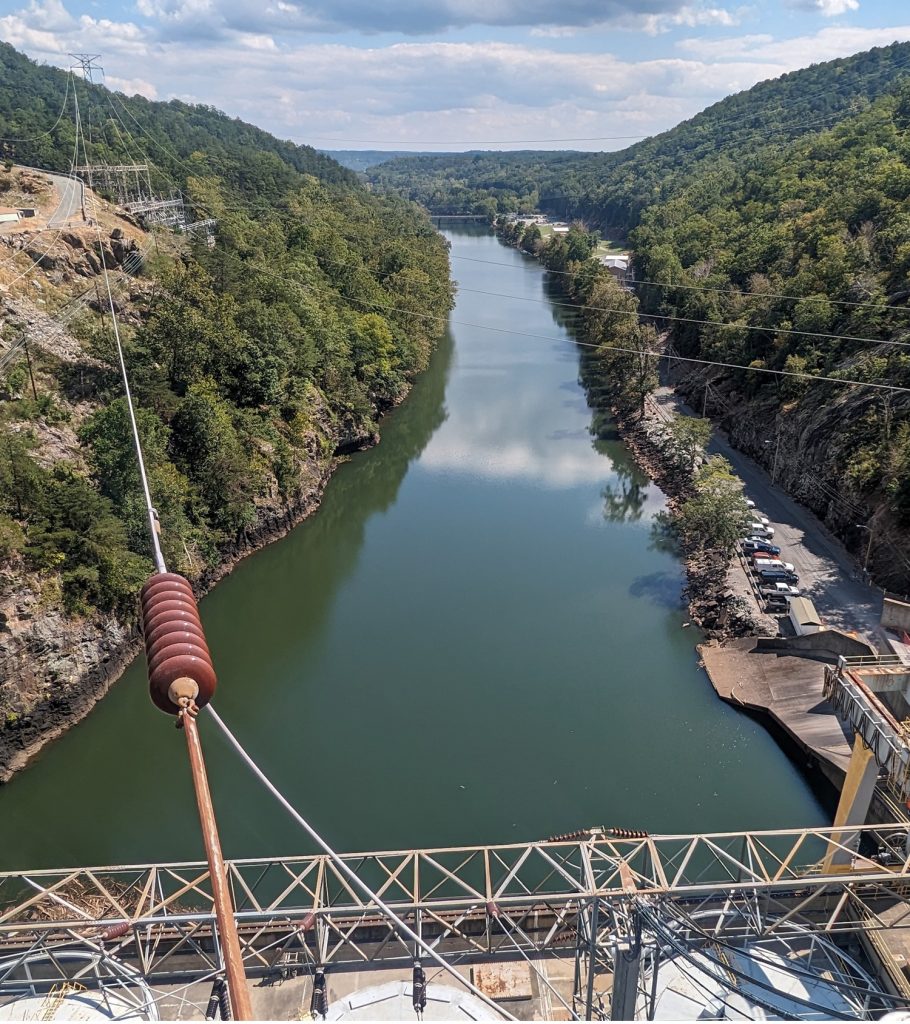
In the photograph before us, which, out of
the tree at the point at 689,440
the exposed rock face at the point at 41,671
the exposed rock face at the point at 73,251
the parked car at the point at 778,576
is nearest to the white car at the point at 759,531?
the parked car at the point at 778,576

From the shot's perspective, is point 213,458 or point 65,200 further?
point 65,200

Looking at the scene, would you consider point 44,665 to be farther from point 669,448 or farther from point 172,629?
point 669,448

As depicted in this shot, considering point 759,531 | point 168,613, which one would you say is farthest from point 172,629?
point 759,531

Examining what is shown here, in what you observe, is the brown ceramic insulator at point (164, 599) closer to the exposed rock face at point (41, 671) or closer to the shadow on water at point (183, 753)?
the shadow on water at point (183, 753)

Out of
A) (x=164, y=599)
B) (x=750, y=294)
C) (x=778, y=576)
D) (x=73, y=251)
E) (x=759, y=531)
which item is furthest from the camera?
(x=750, y=294)

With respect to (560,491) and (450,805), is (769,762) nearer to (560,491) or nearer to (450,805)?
(450,805)
